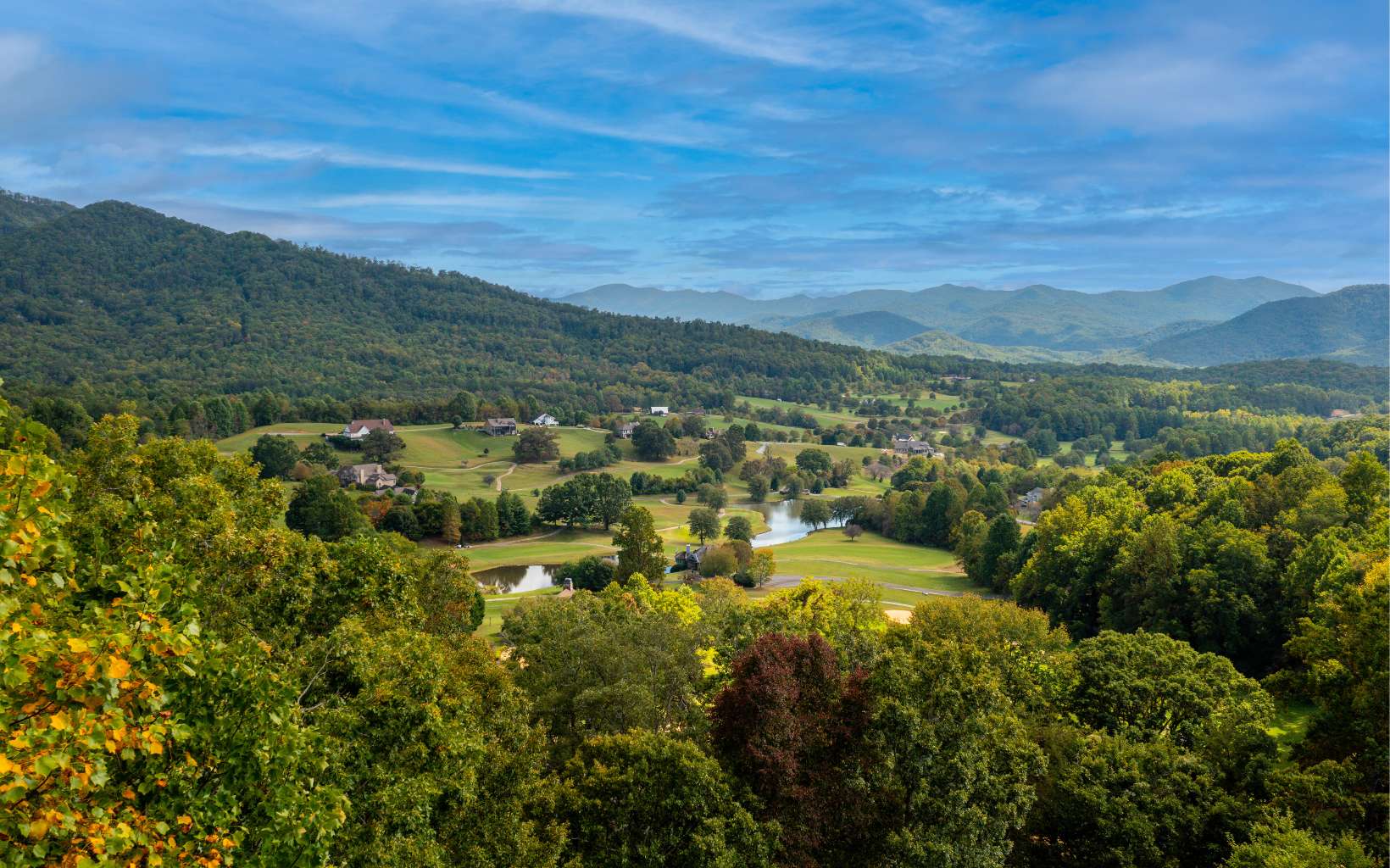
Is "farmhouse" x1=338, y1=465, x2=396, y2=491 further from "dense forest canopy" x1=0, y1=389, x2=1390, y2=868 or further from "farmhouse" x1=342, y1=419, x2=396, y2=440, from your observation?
"dense forest canopy" x1=0, y1=389, x2=1390, y2=868

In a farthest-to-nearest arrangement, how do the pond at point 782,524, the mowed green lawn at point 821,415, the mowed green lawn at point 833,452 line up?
the mowed green lawn at point 821,415 → the mowed green lawn at point 833,452 → the pond at point 782,524

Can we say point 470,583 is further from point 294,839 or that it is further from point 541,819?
point 294,839

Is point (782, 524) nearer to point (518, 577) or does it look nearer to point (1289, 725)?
point (518, 577)

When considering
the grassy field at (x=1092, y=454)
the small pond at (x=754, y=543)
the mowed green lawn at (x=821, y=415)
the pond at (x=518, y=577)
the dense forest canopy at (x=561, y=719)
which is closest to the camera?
the dense forest canopy at (x=561, y=719)

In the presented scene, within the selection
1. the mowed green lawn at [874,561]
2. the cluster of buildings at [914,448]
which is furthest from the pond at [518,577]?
the cluster of buildings at [914,448]

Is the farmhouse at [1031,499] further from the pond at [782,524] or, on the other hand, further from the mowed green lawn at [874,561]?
the pond at [782,524]

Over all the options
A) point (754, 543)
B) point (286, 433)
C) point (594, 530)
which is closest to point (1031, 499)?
point (754, 543)

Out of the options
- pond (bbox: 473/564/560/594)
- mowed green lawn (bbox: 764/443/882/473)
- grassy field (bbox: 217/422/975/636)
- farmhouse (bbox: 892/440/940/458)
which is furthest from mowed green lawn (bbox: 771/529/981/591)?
farmhouse (bbox: 892/440/940/458)
